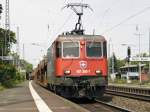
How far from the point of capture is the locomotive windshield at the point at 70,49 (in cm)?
2502

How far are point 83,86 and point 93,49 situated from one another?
214 centimetres

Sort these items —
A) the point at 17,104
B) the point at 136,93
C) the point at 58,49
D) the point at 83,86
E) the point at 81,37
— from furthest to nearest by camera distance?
the point at 136,93, the point at 81,37, the point at 58,49, the point at 83,86, the point at 17,104

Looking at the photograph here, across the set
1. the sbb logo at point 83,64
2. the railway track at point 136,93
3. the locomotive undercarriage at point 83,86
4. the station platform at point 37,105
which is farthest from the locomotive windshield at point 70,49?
the railway track at point 136,93

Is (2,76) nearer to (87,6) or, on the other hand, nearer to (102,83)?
(87,6)

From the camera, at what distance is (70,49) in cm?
2516

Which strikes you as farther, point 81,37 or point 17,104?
point 81,37

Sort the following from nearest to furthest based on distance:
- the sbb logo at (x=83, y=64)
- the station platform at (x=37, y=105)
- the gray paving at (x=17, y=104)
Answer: the station platform at (x=37, y=105), the gray paving at (x=17, y=104), the sbb logo at (x=83, y=64)

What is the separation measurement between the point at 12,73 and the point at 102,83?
36730mm

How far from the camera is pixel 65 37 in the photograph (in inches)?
998

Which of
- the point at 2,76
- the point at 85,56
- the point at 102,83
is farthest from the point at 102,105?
the point at 2,76

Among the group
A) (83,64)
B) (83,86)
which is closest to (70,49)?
(83,64)

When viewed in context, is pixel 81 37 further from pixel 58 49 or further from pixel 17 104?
pixel 17 104

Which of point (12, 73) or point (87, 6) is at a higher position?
point (87, 6)

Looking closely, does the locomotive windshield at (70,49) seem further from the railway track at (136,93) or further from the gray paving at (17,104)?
the railway track at (136,93)
